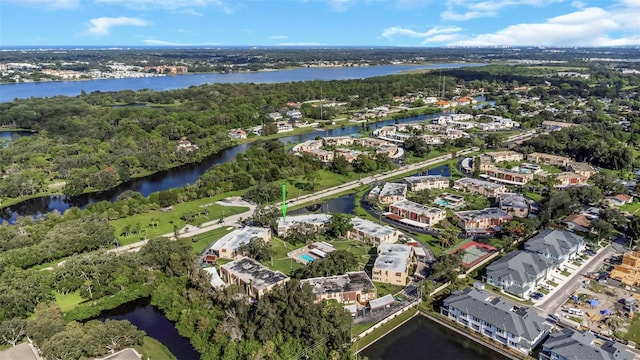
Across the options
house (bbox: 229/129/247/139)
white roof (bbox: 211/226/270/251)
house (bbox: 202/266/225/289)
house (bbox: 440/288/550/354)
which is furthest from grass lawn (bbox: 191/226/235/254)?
house (bbox: 229/129/247/139)

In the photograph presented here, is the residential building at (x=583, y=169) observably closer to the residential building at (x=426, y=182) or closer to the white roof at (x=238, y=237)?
the residential building at (x=426, y=182)

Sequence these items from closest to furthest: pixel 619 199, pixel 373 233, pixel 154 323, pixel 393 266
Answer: pixel 154 323, pixel 393 266, pixel 373 233, pixel 619 199

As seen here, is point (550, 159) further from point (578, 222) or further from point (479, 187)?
point (578, 222)

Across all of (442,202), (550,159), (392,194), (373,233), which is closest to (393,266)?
(373,233)

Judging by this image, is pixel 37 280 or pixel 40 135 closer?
pixel 37 280

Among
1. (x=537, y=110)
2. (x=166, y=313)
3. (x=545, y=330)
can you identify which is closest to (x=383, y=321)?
(x=545, y=330)

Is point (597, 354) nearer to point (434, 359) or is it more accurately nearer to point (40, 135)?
point (434, 359)
